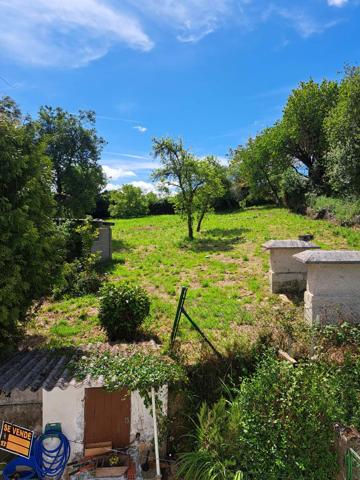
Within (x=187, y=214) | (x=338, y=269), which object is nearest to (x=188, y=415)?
(x=338, y=269)

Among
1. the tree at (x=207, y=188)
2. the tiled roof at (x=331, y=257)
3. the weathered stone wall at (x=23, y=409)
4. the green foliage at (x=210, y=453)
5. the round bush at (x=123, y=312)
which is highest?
the tree at (x=207, y=188)

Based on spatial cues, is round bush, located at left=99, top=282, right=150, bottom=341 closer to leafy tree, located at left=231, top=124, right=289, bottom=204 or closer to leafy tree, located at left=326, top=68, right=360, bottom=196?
leafy tree, located at left=326, top=68, right=360, bottom=196

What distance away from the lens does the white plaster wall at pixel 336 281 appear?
633 centimetres

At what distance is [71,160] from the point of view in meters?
19.4

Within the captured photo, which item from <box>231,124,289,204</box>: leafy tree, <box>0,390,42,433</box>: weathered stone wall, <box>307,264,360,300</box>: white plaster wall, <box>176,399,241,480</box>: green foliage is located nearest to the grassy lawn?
<box>307,264,360,300</box>: white plaster wall

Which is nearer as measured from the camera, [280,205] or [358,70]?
[358,70]

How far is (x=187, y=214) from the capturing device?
18.0 meters

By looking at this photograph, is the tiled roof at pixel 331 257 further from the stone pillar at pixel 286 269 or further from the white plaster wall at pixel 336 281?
the stone pillar at pixel 286 269

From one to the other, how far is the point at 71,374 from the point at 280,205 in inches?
981

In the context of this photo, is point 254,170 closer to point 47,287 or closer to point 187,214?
point 187,214

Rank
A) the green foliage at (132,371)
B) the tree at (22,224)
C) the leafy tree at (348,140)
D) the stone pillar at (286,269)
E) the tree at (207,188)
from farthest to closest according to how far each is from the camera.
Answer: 1. the tree at (207,188)
2. the leafy tree at (348,140)
3. the stone pillar at (286,269)
4. the tree at (22,224)
5. the green foliage at (132,371)

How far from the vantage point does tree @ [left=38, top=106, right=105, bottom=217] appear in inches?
736

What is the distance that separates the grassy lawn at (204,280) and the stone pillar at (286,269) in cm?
39

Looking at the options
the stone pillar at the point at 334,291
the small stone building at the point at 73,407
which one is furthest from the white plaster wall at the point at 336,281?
the small stone building at the point at 73,407
